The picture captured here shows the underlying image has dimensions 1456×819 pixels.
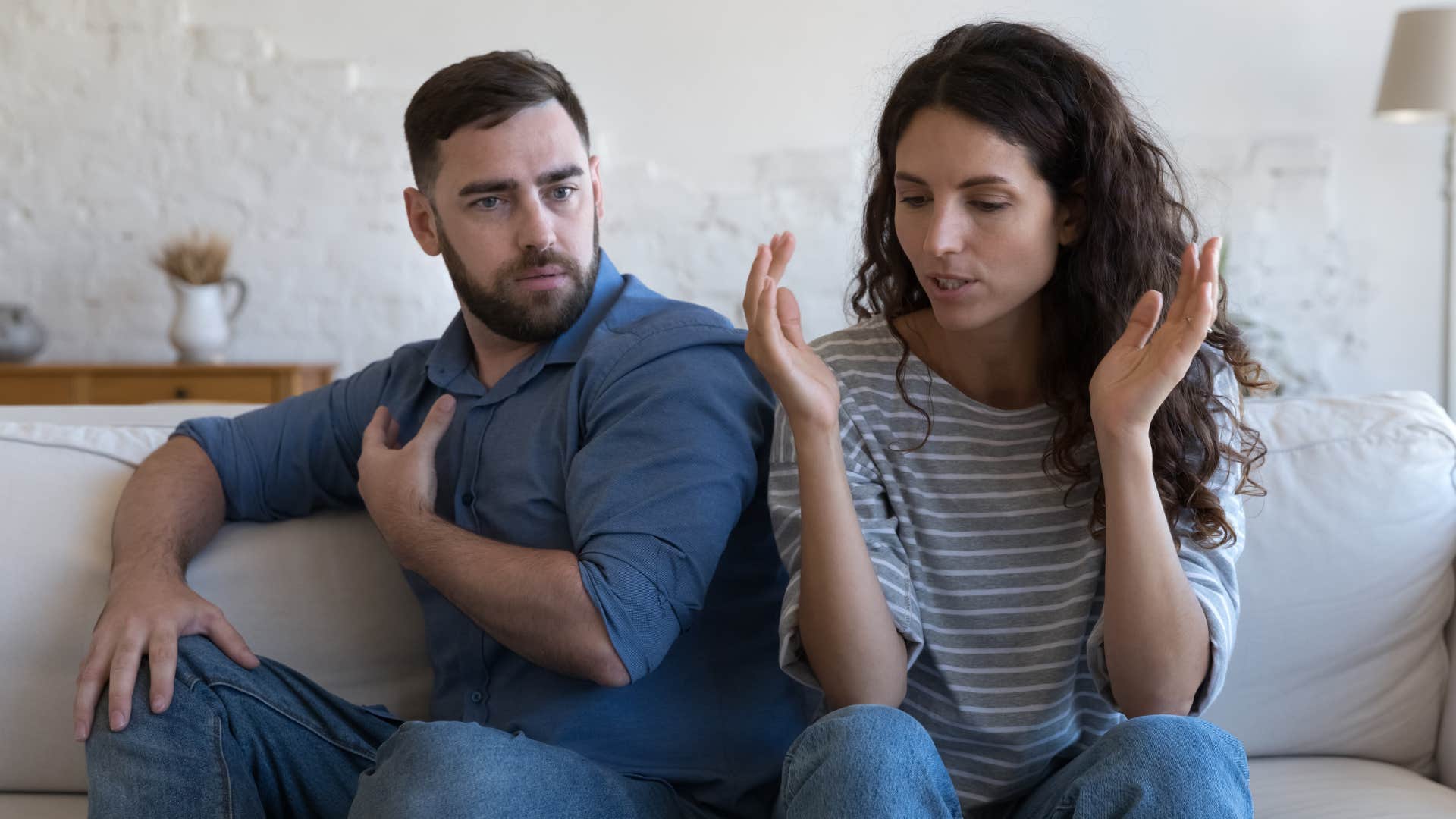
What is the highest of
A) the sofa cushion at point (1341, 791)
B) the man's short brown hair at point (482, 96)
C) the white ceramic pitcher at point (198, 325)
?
the man's short brown hair at point (482, 96)

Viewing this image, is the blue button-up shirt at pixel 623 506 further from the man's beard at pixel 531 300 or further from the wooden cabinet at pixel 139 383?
the wooden cabinet at pixel 139 383

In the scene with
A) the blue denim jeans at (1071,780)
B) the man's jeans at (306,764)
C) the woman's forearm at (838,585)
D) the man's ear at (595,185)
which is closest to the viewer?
the blue denim jeans at (1071,780)

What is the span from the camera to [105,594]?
148cm

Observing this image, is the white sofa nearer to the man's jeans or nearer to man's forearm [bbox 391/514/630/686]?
the man's jeans

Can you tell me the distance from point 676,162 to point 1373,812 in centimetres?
328

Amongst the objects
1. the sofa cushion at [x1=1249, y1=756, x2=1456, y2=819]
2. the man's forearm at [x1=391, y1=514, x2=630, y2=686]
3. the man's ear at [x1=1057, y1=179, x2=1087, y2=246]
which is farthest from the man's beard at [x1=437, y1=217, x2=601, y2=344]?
the sofa cushion at [x1=1249, y1=756, x2=1456, y2=819]

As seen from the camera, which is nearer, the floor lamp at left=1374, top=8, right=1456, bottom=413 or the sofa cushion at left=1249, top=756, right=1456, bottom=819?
the sofa cushion at left=1249, top=756, right=1456, bottom=819

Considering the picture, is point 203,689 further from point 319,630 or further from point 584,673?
point 584,673

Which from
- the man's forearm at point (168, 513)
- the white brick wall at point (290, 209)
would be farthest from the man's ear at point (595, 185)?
the white brick wall at point (290, 209)

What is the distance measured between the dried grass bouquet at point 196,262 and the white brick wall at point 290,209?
21cm

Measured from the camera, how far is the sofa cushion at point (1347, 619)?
1.50 meters

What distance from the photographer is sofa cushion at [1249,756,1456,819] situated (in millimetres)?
1327

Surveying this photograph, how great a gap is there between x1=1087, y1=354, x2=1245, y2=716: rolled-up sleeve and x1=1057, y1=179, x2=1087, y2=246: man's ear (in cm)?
19

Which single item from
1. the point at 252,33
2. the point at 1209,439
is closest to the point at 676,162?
the point at 252,33
